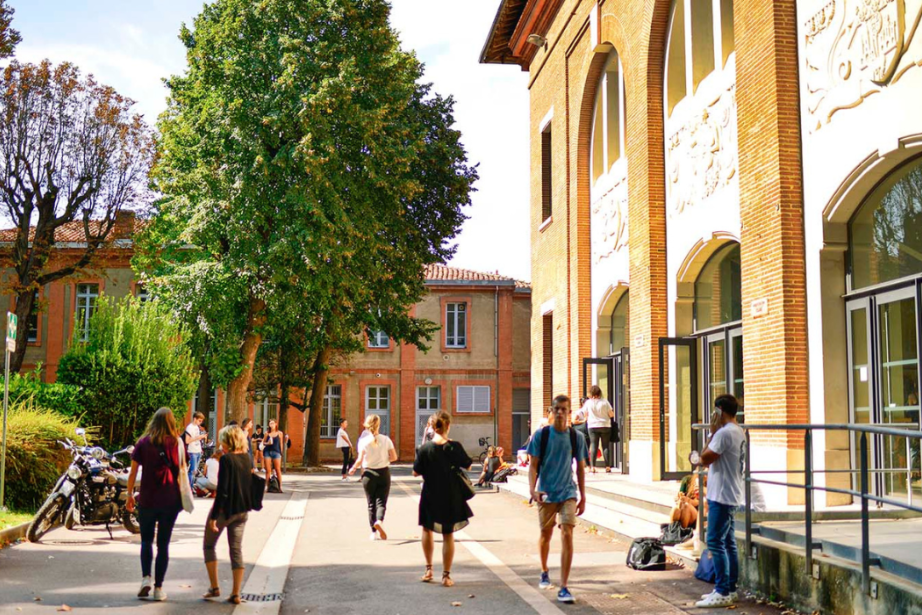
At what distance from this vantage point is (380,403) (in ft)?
153

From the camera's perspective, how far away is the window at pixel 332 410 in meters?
46.5

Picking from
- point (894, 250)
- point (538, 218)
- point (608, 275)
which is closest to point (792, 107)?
point (894, 250)

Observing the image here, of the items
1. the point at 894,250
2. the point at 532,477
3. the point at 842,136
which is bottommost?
the point at 532,477

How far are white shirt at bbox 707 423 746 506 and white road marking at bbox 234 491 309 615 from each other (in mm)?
4050

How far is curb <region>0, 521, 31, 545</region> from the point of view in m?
12.0

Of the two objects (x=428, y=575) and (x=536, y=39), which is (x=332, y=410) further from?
(x=428, y=575)

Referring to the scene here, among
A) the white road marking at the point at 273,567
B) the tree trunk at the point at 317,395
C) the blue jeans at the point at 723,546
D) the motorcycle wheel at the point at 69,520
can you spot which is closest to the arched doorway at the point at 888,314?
the blue jeans at the point at 723,546

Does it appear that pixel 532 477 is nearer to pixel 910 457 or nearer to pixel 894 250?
pixel 910 457

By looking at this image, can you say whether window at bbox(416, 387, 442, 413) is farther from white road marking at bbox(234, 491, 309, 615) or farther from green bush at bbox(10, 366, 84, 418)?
white road marking at bbox(234, 491, 309, 615)

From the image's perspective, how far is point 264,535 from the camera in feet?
46.3

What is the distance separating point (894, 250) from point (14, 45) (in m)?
19.5

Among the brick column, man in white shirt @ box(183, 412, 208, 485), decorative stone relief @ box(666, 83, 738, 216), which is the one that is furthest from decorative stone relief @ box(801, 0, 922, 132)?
man in white shirt @ box(183, 412, 208, 485)

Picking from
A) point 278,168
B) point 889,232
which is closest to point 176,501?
point 889,232

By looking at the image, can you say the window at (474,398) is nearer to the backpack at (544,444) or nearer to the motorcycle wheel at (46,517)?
the motorcycle wheel at (46,517)
